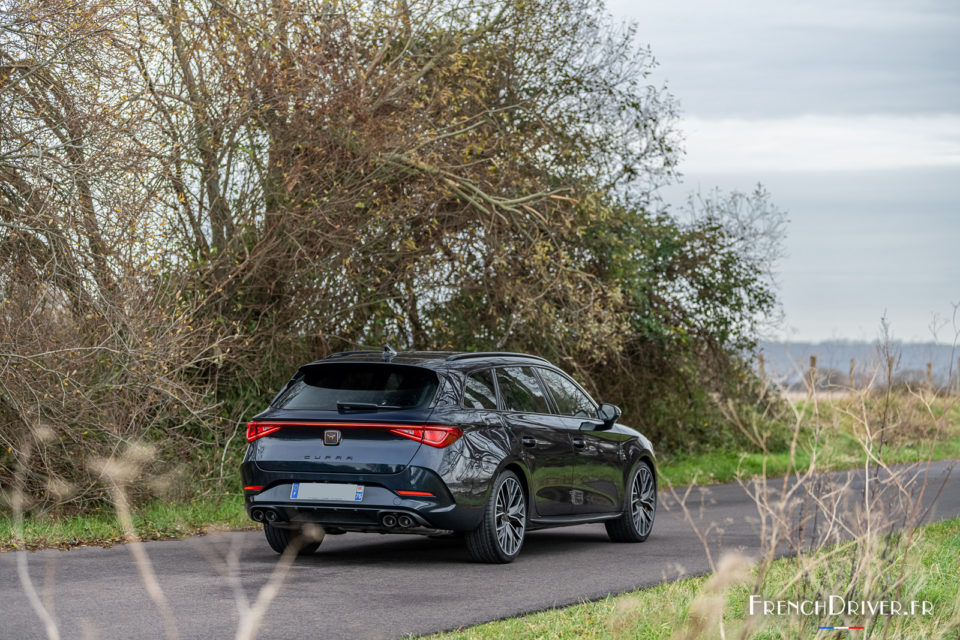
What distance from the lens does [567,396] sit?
12102mm

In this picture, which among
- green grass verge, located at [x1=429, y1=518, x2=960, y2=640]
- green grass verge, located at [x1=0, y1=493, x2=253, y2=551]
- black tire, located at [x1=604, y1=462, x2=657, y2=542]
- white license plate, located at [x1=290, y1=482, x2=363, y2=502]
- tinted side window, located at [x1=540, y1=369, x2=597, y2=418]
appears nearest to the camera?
green grass verge, located at [x1=429, y1=518, x2=960, y2=640]

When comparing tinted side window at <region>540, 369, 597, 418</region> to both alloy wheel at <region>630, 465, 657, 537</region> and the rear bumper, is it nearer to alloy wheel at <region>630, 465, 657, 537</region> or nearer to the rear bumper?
alloy wheel at <region>630, 465, 657, 537</region>

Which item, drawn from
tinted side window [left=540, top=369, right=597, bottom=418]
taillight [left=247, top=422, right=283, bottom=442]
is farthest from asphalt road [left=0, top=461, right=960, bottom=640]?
tinted side window [left=540, top=369, right=597, bottom=418]

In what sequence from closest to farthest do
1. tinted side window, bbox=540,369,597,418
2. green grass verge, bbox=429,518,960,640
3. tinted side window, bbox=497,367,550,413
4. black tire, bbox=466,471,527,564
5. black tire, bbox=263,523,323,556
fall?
green grass verge, bbox=429,518,960,640 < black tire, bbox=466,471,527,564 < black tire, bbox=263,523,323,556 < tinted side window, bbox=497,367,550,413 < tinted side window, bbox=540,369,597,418

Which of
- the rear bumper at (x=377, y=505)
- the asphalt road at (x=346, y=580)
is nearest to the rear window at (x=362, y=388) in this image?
the rear bumper at (x=377, y=505)

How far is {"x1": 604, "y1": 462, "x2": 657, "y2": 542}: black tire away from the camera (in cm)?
1238

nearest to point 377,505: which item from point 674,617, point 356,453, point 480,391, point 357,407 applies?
point 356,453

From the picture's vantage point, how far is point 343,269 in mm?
16875

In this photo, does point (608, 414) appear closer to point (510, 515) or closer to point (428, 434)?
point (510, 515)

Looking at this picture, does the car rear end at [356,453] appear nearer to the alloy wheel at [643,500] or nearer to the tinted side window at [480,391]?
the tinted side window at [480,391]

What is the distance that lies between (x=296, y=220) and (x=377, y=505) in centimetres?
724

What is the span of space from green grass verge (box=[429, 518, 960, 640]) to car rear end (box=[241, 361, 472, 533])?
1987 mm

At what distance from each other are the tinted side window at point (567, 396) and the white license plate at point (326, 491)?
2574mm

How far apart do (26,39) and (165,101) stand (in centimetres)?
291
